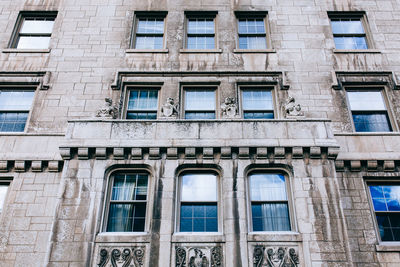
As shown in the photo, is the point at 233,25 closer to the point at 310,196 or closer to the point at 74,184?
the point at 310,196

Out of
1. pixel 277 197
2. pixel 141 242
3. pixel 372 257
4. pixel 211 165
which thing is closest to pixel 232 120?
pixel 211 165

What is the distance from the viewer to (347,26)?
643 inches

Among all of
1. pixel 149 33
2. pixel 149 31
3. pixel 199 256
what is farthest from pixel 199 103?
pixel 199 256

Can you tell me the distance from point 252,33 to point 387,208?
29.6ft

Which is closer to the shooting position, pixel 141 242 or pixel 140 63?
pixel 141 242

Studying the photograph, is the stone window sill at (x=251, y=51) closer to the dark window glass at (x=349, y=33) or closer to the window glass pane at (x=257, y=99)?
the window glass pane at (x=257, y=99)

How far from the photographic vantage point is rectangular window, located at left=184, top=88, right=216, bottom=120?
1363 cm

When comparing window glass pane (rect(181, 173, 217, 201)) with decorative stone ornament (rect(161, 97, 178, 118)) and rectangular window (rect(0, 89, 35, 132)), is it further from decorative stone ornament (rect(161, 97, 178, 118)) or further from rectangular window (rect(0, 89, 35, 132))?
rectangular window (rect(0, 89, 35, 132))

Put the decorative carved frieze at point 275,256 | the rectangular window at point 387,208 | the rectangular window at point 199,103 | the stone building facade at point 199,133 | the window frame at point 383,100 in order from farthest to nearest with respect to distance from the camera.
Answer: the rectangular window at point 199,103, the window frame at point 383,100, the rectangular window at point 387,208, the stone building facade at point 199,133, the decorative carved frieze at point 275,256

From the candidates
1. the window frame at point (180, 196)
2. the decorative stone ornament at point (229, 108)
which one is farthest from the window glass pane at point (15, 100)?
the decorative stone ornament at point (229, 108)

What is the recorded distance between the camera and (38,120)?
13.3 metres

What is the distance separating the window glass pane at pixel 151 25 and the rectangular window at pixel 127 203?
306 inches

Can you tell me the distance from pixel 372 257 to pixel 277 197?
10.9 feet

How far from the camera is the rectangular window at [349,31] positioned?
15727 mm
